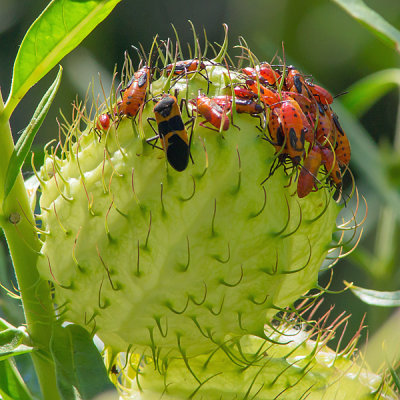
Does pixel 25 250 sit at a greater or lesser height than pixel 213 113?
lesser

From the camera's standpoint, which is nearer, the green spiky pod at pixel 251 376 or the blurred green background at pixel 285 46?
the green spiky pod at pixel 251 376

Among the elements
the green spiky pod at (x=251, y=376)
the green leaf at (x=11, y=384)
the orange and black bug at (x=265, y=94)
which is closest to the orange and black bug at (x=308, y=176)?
the orange and black bug at (x=265, y=94)

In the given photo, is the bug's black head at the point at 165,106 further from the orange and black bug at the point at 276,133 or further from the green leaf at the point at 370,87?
the green leaf at the point at 370,87

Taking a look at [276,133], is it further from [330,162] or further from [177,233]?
[177,233]

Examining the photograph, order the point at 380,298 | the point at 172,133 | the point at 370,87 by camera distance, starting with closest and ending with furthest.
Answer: the point at 172,133, the point at 380,298, the point at 370,87

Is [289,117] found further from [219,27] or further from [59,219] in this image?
[219,27]

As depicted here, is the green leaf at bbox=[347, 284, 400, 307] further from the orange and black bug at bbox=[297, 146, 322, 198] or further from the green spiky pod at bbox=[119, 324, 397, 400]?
the orange and black bug at bbox=[297, 146, 322, 198]

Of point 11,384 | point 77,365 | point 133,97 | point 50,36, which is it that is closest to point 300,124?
point 133,97
